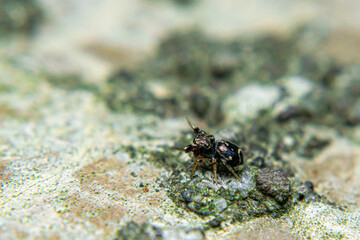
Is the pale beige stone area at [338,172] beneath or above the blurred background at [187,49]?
beneath

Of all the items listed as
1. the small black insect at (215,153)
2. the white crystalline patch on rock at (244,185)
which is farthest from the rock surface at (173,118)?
the small black insect at (215,153)

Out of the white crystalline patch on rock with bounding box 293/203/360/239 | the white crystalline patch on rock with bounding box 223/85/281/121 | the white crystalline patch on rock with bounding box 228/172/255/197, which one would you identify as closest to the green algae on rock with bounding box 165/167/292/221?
the white crystalline patch on rock with bounding box 228/172/255/197

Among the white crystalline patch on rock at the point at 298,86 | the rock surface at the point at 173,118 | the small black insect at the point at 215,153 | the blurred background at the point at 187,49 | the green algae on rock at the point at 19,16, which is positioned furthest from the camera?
the green algae on rock at the point at 19,16

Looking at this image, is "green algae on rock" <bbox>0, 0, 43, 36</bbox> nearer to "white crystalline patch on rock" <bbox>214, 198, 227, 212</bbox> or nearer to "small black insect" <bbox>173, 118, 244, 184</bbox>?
"small black insect" <bbox>173, 118, 244, 184</bbox>

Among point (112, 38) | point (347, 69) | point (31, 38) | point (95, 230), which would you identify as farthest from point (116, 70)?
point (347, 69)

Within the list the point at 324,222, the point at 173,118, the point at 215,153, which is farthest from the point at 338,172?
the point at 173,118

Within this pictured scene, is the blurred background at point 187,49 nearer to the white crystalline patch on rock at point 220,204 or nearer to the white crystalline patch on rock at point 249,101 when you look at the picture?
the white crystalline patch on rock at point 249,101

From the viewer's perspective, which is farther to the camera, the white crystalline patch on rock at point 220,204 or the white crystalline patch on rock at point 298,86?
the white crystalline patch on rock at point 298,86

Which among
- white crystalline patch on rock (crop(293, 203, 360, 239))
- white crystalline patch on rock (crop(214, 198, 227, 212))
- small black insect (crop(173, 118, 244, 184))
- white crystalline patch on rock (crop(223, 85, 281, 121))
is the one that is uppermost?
white crystalline patch on rock (crop(223, 85, 281, 121))
